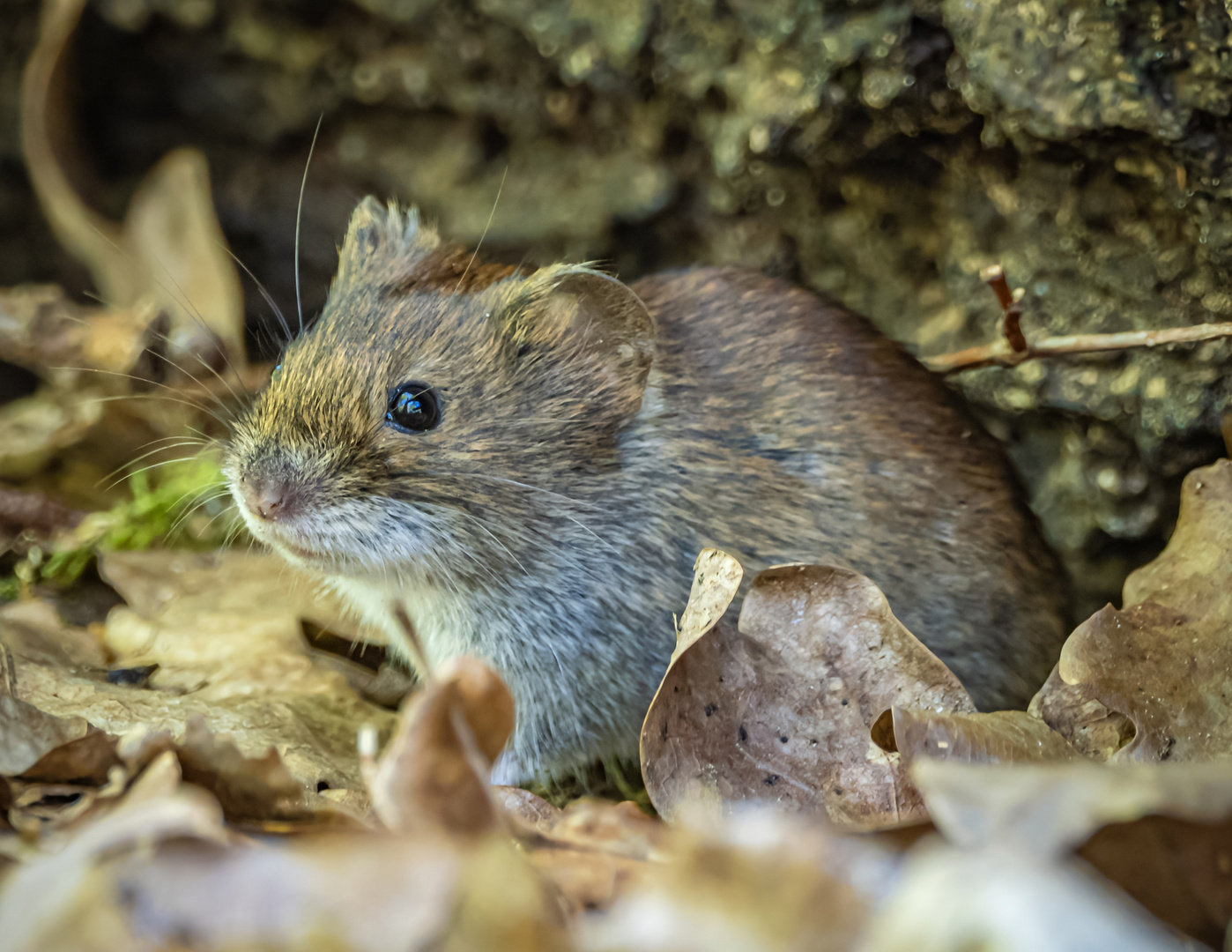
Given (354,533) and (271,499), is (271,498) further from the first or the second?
(354,533)

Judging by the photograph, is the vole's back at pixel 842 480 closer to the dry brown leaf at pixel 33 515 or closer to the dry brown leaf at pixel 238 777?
the dry brown leaf at pixel 238 777

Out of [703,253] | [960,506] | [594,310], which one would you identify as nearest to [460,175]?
[703,253]

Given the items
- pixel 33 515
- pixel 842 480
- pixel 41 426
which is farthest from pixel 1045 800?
pixel 41 426

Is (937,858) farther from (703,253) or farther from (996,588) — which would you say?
(703,253)

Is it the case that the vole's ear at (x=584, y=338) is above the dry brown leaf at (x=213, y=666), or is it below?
above

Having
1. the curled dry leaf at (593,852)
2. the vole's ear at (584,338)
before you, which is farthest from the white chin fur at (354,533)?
the curled dry leaf at (593,852)

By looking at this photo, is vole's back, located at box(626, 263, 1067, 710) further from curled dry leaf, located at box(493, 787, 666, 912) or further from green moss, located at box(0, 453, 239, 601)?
green moss, located at box(0, 453, 239, 601)

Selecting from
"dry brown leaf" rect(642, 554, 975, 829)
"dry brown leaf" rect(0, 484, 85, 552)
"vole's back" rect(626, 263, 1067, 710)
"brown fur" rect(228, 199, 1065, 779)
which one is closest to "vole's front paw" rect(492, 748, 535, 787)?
"brown fur" rect(228, 199, 1065, 779)
